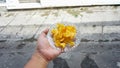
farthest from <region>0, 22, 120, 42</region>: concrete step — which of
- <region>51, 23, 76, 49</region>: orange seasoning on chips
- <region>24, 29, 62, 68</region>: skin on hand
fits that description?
<region>24, 29, 62, 68</region>: skin on hand

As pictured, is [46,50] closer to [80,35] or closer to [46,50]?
[46,50]

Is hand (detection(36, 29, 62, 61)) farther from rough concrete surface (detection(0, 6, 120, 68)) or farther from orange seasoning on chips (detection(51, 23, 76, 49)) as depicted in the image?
rough concrete surface (detection(0, 6, 120, 68))

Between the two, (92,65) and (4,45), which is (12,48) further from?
(92,65)

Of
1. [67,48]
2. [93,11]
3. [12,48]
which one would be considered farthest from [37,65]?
[93,11]

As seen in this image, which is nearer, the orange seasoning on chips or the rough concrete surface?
the orange seasoning on chips

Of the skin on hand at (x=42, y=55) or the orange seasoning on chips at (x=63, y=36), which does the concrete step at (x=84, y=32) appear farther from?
the skin on hand at (x=42, y=55)

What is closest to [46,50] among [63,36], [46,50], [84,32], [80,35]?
[46,50]
